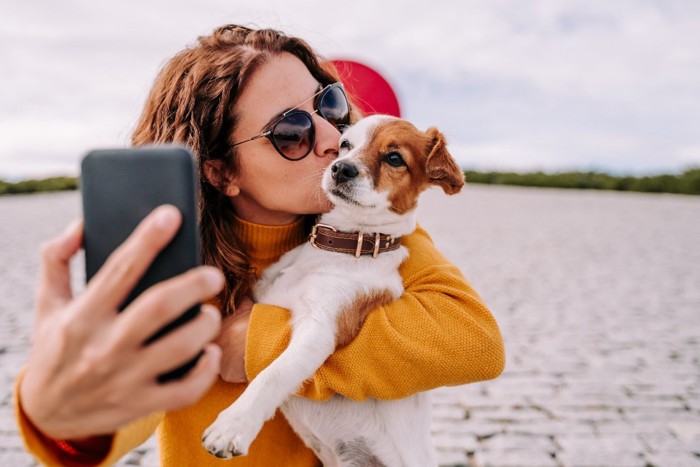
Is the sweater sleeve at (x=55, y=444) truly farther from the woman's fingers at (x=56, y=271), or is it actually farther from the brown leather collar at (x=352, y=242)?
the brown leather collar at (x=352, y=242)

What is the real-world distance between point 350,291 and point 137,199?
50.2 inches

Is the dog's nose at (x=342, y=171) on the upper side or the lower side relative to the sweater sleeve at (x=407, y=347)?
upper

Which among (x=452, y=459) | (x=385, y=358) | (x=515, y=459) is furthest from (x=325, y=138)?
(x=515, y=459)

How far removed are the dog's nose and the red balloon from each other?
81 cm

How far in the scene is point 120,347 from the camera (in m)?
0.83

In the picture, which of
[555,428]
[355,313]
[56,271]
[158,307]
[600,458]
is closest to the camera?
[158,307]

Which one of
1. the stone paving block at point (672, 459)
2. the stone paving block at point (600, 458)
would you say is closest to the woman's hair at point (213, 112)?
the stone paving block at point (600, 458)

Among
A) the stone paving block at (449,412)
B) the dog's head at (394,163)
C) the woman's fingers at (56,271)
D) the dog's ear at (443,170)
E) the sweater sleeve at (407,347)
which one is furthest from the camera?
the stone paving block at (449,412)

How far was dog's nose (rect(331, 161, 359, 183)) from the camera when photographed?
2.46 meters

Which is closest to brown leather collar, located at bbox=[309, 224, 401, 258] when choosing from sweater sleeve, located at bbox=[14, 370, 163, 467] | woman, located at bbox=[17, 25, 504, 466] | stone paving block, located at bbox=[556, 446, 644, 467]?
woman, located at bbox=[17, 25, 504, 466]

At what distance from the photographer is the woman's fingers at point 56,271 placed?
0.96m

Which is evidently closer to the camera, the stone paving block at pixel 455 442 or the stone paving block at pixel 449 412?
the stone paving block at pixel 455 442

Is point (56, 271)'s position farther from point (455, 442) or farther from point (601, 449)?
point (601, 449)

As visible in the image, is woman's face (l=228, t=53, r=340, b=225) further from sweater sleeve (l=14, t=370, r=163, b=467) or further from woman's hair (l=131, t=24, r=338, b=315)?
sweater sleeve (l=14, t=370, r=163, b=467)
